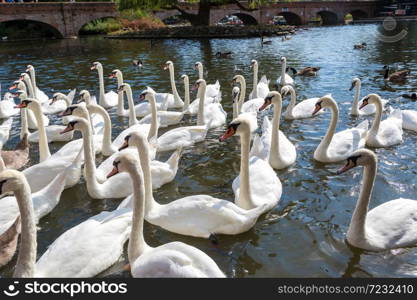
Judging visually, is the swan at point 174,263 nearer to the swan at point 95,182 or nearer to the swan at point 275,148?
the swan at point 95,182

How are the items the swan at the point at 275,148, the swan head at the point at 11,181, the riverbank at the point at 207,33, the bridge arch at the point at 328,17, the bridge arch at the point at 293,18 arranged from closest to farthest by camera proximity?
the swan head at the point at 11,181 → the swan at the point at 275,148 → the riverbank at the point at 207,33 → the bridge arch at the point at 293,18 → the bridge arch at the point at 328,17

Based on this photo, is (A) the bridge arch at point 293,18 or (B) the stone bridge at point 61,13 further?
(A) the bridge arch at point 293,18

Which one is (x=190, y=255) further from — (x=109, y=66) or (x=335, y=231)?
(x=109, y=66)

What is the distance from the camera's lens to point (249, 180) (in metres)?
5.39

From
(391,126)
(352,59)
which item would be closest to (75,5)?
(352,59)

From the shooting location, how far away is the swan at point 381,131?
7984mm

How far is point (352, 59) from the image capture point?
2100cm

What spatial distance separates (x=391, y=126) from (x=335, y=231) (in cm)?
405

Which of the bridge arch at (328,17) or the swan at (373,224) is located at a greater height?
the bridge arch at (328,17)

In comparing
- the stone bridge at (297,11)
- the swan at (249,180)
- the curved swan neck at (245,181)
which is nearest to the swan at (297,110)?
the swan at (249,180)

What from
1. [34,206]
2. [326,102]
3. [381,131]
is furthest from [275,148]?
[34,206]

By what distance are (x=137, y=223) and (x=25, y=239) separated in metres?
1.08

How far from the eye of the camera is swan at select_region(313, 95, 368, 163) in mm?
7285

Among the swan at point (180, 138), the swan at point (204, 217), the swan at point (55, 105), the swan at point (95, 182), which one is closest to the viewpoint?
the swan at point (204, 217)
